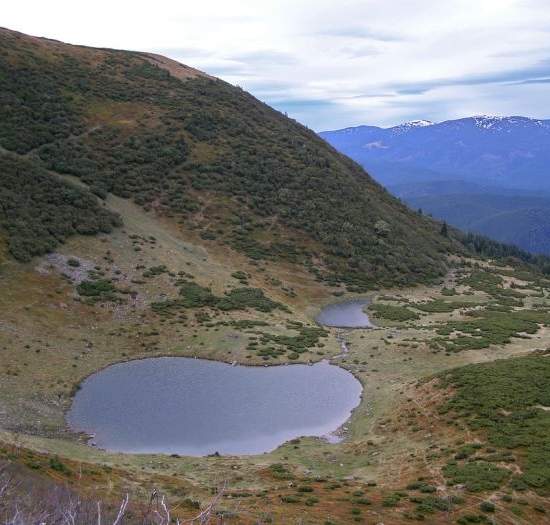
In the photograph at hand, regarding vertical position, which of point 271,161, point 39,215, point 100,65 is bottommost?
point 39,215

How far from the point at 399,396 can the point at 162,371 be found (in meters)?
16.1

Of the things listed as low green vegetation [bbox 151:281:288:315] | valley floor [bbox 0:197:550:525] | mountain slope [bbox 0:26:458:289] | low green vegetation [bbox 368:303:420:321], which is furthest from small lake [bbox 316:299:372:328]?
mountain slope [bbox 0:26:458:289]

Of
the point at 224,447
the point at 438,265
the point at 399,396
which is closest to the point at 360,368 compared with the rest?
the point at 399,396

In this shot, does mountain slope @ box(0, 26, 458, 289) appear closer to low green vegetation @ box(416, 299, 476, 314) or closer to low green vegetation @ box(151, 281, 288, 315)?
low green vegetation @ box(416, 299, 476, 314)

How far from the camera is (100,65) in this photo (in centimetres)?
9869

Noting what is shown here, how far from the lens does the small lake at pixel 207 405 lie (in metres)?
28.7

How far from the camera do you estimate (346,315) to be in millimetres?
57938

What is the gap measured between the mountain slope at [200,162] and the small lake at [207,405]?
32.9 meters

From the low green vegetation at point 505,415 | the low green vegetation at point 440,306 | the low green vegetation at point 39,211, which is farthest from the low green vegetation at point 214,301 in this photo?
the low green vegetation at point 505,415

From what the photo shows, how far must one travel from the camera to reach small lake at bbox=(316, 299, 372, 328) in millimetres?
54125

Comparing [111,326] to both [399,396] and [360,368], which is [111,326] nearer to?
[360,368]

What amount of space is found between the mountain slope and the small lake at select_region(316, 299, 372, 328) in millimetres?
6526

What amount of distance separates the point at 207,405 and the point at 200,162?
191ft

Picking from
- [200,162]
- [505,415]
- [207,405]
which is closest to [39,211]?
[200,162]
